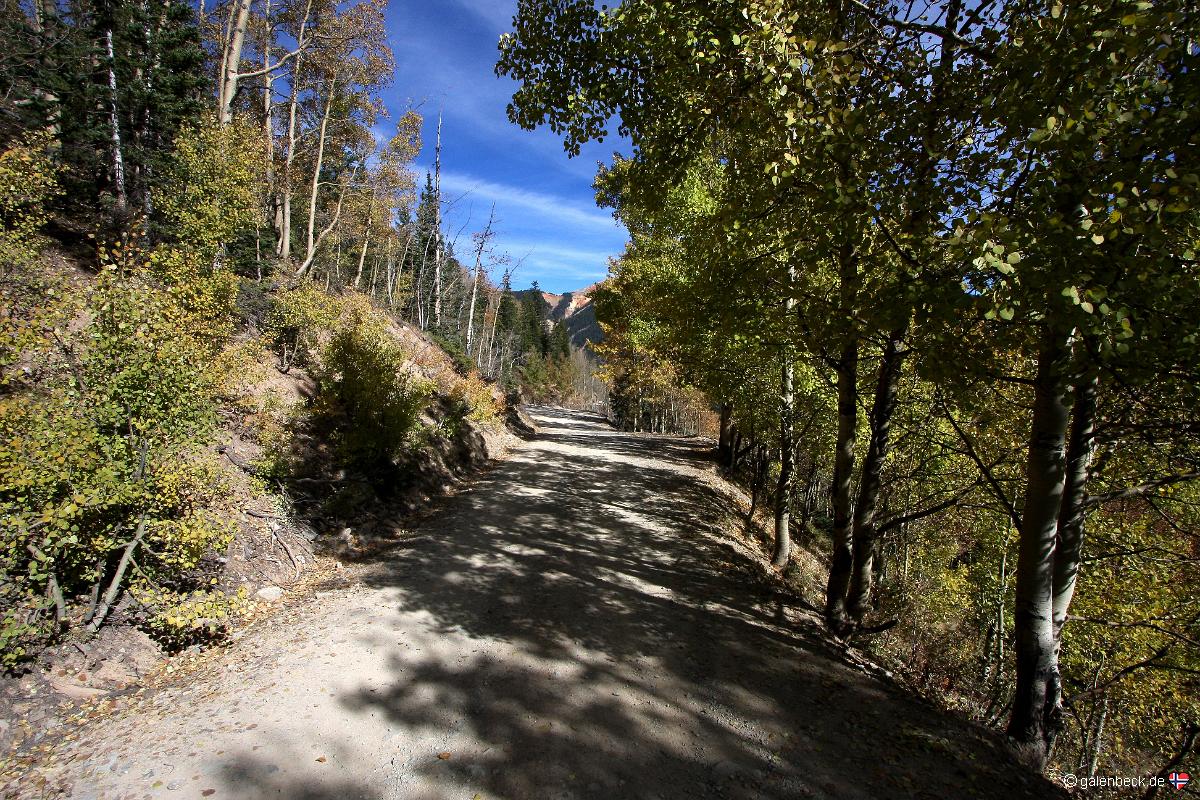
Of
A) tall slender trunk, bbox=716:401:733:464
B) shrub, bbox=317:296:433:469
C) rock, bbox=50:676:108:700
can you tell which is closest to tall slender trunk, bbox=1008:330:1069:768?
rock, bbox=50:676:108:700

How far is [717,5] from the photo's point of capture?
4.07 m

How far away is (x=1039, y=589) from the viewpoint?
3.95 metres

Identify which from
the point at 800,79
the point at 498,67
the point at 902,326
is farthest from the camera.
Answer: the point at 498,67

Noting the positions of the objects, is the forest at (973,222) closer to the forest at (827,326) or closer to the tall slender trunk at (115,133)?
the forest at (827,326)

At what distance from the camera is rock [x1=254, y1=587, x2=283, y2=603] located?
6.63 meters

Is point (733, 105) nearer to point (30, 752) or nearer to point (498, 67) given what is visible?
point (498, 67)

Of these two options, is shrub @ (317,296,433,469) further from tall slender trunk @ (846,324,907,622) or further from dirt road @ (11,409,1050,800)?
tall slender trunk @ (846,324,907,622)

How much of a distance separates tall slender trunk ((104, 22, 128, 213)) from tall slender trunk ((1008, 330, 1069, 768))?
65.7ft

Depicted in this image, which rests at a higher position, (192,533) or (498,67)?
(498,67)

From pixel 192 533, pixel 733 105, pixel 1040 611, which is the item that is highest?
pixel 733 105

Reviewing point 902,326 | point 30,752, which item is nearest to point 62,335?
point 30,752

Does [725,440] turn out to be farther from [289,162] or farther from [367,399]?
[289,162]

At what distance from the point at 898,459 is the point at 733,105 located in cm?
1220

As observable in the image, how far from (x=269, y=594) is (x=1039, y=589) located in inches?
341
